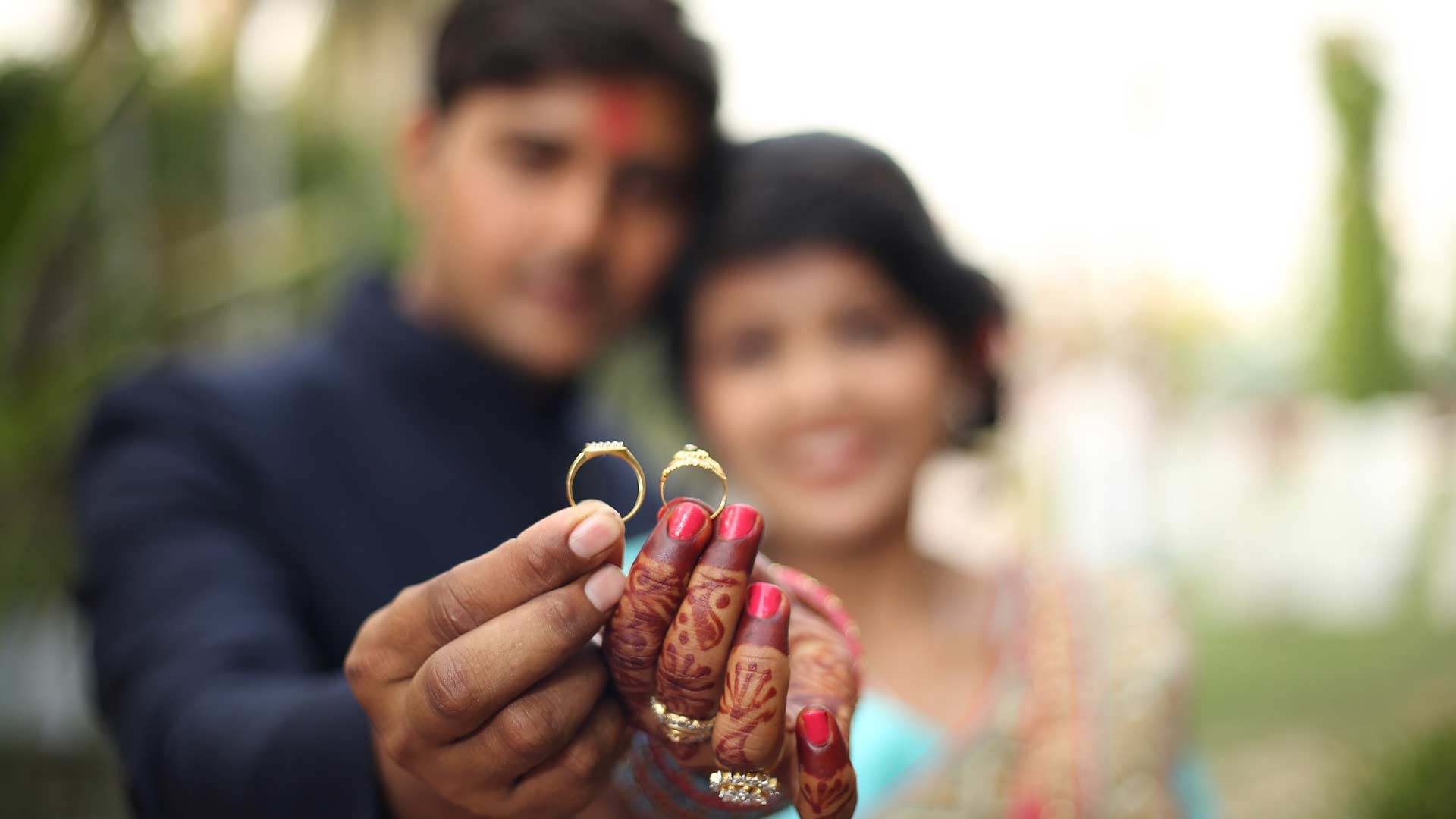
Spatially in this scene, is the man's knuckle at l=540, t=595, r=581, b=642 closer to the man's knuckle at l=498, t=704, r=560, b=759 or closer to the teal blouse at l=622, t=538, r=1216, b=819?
the man's knuckle at l=498, t=704, r=560, b=759

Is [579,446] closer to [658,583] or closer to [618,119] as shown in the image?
[618,119]

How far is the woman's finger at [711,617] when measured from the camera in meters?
0.58

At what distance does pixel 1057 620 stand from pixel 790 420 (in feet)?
2.08

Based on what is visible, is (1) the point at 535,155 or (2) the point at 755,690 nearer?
(2) the point at 755,690

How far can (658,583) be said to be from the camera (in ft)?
1.95

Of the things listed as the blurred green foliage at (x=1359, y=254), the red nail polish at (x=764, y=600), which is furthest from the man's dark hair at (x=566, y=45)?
the blurred green foliage at (x=1359, y=254)

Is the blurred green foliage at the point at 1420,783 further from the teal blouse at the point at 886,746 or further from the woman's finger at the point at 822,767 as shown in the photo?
the woman's finger at the point at 822,767

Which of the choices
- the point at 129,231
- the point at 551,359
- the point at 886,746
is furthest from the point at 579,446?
the point at 129,231

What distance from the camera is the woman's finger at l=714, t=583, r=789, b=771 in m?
0.58

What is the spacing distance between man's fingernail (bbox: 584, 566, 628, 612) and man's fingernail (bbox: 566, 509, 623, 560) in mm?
18

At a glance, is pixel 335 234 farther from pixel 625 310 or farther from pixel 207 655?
pixel 207 655

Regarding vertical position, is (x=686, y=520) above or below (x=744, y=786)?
above

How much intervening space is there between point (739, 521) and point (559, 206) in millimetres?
887

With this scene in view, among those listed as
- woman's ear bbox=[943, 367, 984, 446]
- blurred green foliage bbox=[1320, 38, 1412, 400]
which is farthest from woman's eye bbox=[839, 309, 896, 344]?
blurred green foliage bbox=[1320, 38, 1412, 400]
